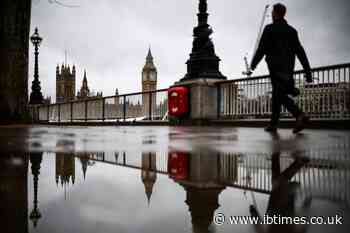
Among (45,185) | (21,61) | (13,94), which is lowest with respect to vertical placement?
(45,185)

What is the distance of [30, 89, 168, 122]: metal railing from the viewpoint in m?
15.3

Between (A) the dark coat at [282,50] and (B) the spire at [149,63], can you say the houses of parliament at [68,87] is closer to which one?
(B) the spire at [149,63]

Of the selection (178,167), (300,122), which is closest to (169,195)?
(178,167)

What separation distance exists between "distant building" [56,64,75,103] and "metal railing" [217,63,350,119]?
10903 centimetres

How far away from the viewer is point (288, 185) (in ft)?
4.42

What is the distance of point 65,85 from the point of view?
114438 mm

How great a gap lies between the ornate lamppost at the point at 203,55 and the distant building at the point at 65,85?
10825cm

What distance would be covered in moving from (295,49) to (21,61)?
8.60m

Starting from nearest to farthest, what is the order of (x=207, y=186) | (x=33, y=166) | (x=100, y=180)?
1. (x=207, y=186)
2. (x=100, y=180)
3. (x=33, y=166)

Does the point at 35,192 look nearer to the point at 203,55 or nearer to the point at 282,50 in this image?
the point at 282,50

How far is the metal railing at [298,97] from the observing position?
889cm

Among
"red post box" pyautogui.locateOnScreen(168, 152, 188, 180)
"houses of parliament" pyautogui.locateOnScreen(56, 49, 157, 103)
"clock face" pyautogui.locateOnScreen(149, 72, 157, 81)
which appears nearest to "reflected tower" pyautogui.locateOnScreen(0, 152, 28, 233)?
"red post box" pyautogui.locateOnScreen(168, 152, 188, 180)

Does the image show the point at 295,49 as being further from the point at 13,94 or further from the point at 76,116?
the point at 76,116

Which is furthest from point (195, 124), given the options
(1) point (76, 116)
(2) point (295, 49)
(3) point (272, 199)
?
(1) point (76, 116)
